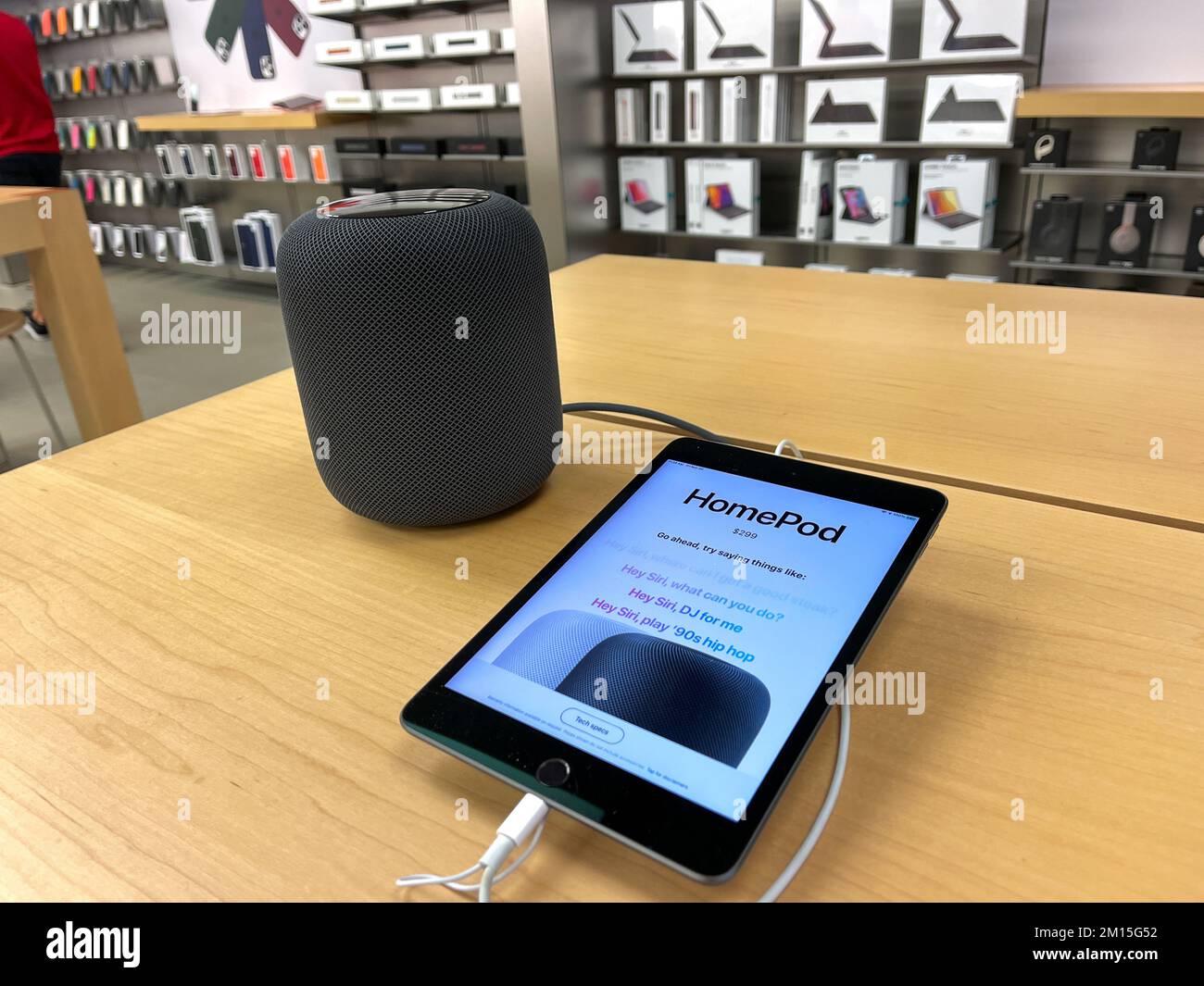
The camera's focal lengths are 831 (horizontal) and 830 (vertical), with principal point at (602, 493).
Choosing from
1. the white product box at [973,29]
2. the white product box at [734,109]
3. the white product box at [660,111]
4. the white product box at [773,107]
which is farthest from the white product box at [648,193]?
the white product box at [973,29]

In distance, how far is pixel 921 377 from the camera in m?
0.80

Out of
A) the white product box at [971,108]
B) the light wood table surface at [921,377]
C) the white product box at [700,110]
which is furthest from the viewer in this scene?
the white product box at [700,110]

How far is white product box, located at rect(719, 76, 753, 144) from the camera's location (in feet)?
9.15

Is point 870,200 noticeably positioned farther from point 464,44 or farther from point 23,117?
point 23,117

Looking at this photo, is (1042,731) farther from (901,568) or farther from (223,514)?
(223,514)

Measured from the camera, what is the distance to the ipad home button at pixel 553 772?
0.36 meters

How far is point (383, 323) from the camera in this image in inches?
19.6

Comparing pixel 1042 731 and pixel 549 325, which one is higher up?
pixel 549 325

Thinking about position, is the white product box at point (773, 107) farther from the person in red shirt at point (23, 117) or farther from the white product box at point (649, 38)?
the person in red shirt at point (23, 117)

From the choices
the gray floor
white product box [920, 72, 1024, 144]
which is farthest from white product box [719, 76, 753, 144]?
the gray floor

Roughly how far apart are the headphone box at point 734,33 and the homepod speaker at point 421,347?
2456 millimetres

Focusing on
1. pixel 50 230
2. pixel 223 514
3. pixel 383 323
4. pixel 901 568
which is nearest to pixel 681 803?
pixel 901 568

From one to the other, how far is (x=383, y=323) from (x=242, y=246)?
4.36m

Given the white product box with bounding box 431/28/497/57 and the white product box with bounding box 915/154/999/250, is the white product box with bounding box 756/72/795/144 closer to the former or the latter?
Result: the white product box with bounding box 915/154/999/250
